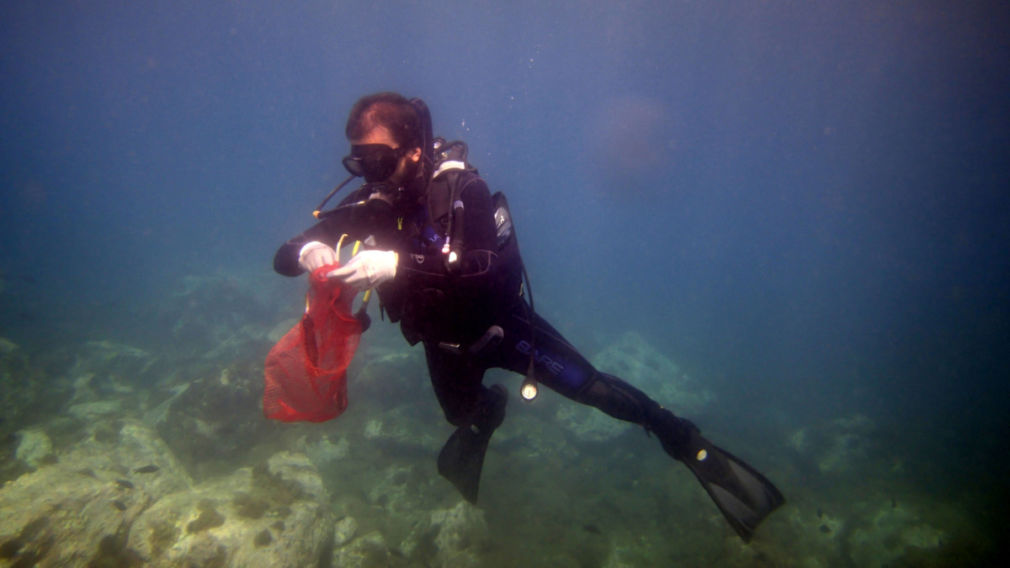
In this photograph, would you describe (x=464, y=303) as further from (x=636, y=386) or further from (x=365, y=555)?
(x=636, y=386)

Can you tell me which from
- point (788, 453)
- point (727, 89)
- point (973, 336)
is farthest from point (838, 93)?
point (788, 453)

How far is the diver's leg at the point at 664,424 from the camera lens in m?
3.95

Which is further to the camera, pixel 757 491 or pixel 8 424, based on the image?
pixel 8 424

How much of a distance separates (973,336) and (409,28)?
55547 millimetres

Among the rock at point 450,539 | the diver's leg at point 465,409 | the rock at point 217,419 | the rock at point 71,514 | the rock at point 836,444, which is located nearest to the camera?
the diver's leg at point 465,409

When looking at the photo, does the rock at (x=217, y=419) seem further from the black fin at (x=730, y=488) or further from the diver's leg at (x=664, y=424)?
the black fin at (x=730, y=488)

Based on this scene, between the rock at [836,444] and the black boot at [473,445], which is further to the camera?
the rock at [836,444]

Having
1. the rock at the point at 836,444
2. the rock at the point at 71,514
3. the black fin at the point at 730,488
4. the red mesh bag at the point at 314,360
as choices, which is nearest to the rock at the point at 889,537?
the rock at the point at 836,444

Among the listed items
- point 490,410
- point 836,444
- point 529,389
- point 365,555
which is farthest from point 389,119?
point 836,444

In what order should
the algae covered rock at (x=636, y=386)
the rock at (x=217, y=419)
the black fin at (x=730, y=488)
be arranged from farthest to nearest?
the algae covered rock at (x=636, y=386) → the rock at (x=217, y=419) → the black fin at (x=730, y=488)

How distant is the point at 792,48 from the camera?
101 feet

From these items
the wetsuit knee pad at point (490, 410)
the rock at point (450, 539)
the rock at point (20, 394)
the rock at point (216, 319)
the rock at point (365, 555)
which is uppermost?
the rock at point (216, 319)

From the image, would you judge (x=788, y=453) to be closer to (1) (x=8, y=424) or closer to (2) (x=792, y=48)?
(1) (x=8, y=424)

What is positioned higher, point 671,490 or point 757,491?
point 671,490
